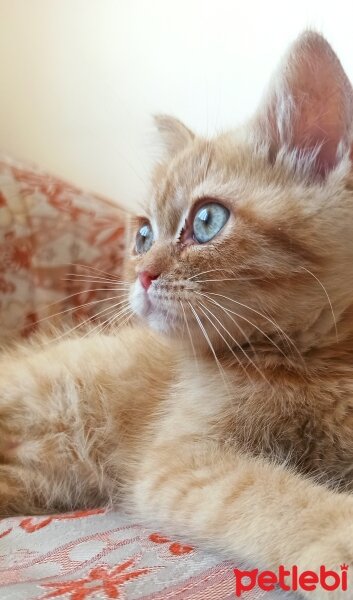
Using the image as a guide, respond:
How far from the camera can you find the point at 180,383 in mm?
1057

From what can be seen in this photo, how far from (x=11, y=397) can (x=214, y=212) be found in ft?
A: 1.86

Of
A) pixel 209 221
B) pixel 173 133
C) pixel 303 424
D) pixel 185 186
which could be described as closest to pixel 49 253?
pixel 173 133

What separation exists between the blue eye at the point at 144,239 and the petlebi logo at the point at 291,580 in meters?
0.54

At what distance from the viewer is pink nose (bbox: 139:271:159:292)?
913mm

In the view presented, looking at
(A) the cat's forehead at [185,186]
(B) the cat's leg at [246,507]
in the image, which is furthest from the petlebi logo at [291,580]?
(A) the cat's forehead at [185,186]

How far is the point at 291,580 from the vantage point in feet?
2.24

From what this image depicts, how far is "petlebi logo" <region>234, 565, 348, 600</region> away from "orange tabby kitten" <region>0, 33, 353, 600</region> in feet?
0.06

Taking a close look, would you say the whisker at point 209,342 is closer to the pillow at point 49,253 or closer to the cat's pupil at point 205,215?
the cat's pupil at point 205,215

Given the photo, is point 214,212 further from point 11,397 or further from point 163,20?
point 163,20

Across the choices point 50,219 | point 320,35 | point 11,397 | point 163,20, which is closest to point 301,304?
point 320,35

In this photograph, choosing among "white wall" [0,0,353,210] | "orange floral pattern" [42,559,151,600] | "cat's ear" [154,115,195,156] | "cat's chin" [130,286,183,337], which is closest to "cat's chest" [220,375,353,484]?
"cat's chin" [130,286,183,337]

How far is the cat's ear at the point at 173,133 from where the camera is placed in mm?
1212

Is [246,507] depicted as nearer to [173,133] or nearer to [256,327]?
[256,327]

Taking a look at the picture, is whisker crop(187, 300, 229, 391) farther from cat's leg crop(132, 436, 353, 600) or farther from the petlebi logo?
the petlebi logo
